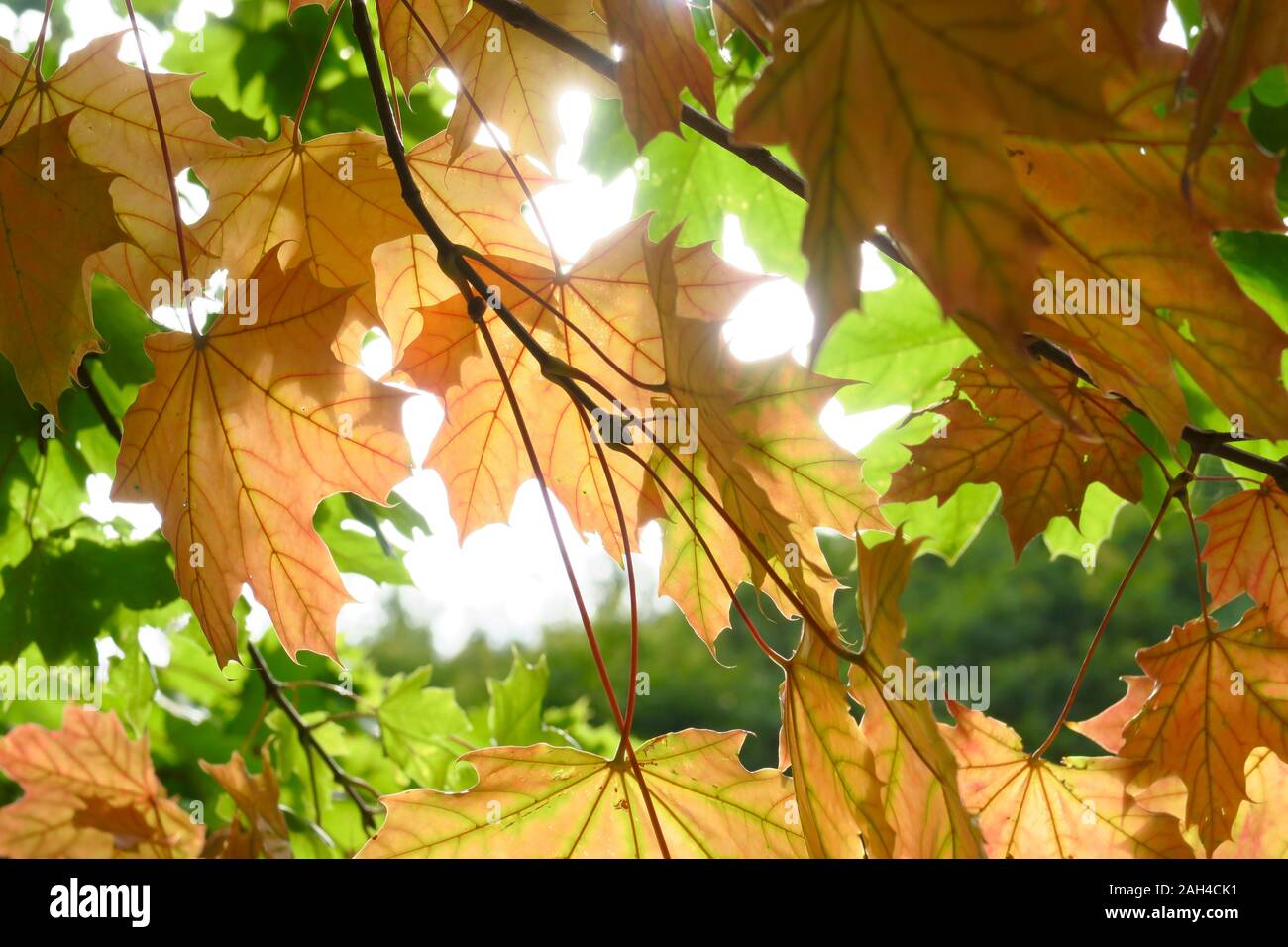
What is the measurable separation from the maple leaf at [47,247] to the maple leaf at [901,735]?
606 mm

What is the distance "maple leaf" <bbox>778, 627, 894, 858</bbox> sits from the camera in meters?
0.62

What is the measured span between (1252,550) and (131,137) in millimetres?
1069

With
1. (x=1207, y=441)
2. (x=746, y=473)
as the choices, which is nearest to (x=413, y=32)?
(x=746, y=473)

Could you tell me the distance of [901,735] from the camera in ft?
2.15

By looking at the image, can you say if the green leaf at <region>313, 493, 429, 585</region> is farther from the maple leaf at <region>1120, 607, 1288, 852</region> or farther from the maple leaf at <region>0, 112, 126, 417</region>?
the maple leaf at <region>1120, 607, 1288, 852</region>

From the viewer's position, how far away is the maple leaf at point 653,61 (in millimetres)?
539

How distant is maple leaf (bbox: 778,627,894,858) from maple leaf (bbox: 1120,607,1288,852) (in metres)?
0.33

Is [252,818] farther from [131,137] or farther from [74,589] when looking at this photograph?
[131,137]

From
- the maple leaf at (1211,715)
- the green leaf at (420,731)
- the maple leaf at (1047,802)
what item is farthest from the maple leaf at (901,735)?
the green leaf at (420,731)

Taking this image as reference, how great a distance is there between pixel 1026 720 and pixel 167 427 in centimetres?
1017

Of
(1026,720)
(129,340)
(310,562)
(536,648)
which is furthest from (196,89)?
(536,648)

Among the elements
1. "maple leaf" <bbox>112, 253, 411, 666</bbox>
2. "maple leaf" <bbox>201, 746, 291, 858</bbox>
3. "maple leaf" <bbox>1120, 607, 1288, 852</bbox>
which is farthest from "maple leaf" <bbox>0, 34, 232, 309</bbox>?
"maple leaf" <bbox>1120, 607, 1288, 852</bbox>

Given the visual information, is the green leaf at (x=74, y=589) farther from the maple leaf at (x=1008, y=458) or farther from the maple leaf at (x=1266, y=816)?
the maple leaf at (x=1266, y=816)
